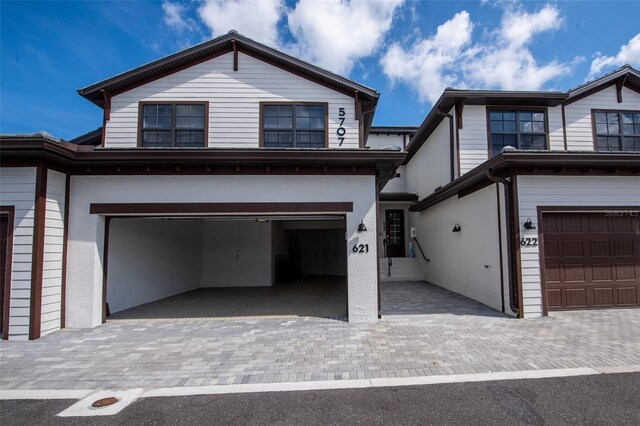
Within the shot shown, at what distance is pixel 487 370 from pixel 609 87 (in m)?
10.9

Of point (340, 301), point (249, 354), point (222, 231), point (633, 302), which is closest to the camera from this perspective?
point (249, 354)

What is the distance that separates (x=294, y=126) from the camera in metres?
8.00

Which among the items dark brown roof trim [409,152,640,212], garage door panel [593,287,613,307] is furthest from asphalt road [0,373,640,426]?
dark brown roof trim [409,152,640,212]

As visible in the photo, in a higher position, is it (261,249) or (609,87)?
(609,87)

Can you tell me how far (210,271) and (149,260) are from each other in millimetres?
3328

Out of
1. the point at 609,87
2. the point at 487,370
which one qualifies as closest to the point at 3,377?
the point at 487,370

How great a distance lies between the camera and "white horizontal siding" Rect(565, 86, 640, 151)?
9.70 m

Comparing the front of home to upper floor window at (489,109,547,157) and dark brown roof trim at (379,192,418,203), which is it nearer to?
upper floor window at (489,109,547,157)

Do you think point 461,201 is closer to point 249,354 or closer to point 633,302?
point 633,302

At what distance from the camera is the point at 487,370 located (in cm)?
419

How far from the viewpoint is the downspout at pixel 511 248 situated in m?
6.75

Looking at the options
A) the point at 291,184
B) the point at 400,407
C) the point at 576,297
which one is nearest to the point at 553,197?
the point at 576,297

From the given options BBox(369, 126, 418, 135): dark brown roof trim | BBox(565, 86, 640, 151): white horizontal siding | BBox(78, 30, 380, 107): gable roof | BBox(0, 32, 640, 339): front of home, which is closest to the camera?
BBox(0, 32, 640, 339): front of home

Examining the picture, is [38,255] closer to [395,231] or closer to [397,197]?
[397,197]
